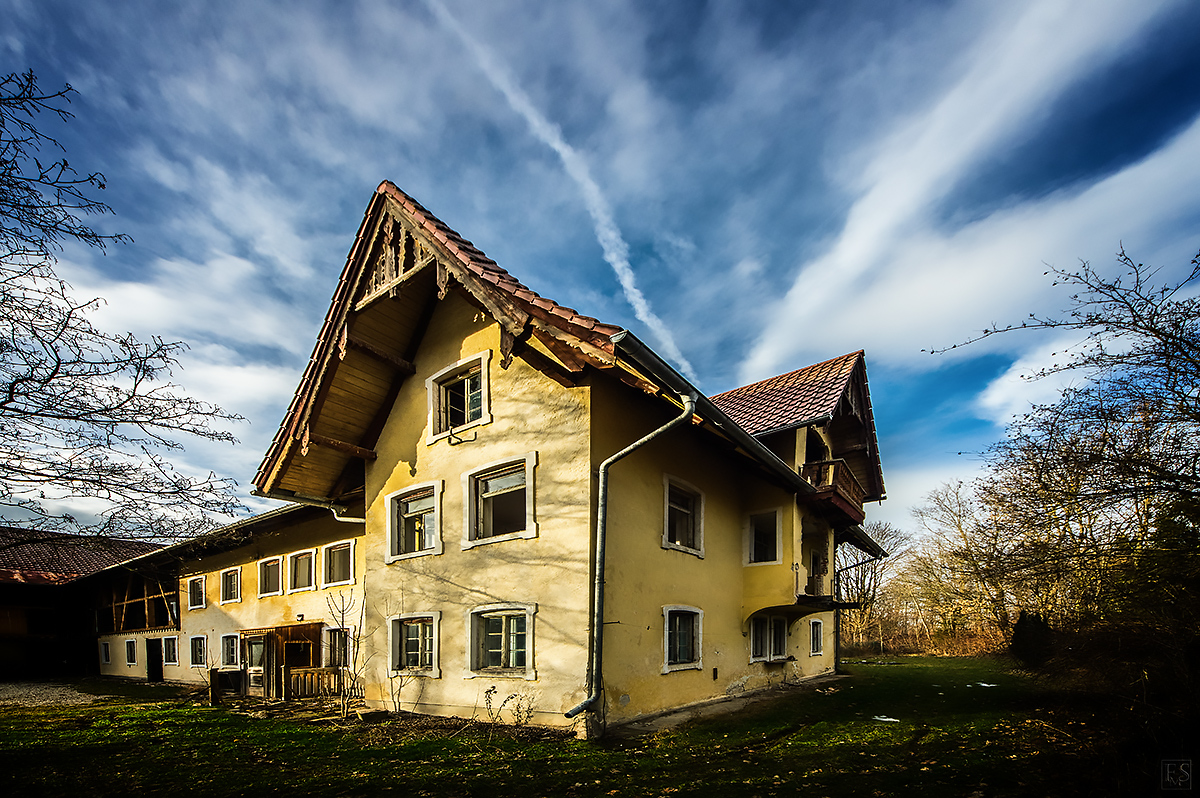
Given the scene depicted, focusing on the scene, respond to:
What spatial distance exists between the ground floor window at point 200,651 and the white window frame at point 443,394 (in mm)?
13794

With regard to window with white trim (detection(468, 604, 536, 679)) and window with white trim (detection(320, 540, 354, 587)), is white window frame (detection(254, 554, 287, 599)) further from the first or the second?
window with white trim (detection(468, 604, 536, 679))

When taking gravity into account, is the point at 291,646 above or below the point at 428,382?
below

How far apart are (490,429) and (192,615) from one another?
646 inches

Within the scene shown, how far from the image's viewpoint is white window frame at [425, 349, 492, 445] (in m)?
11.3

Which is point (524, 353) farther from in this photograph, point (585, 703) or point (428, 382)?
point (585, 703)

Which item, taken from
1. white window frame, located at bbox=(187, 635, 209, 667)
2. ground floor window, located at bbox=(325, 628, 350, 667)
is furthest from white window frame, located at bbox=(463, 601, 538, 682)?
white window frame, located at bbox=(187, 635, 209, 667)

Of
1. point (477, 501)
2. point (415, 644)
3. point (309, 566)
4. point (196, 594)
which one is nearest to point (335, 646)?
point (309, 566)

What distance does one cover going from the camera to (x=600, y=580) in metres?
8.89

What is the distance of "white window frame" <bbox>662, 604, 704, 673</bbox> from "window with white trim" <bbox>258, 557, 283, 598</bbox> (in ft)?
39.5

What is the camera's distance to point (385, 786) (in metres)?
6.54

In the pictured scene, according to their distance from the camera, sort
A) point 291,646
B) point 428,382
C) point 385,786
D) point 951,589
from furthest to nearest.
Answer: point 951,589 → point 291,646 → point 428,382 → point 385,786

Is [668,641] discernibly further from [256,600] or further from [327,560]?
[256,600]

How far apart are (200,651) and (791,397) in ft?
65.2

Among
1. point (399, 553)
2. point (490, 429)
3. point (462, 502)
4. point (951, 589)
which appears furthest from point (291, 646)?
point (951, 589)
